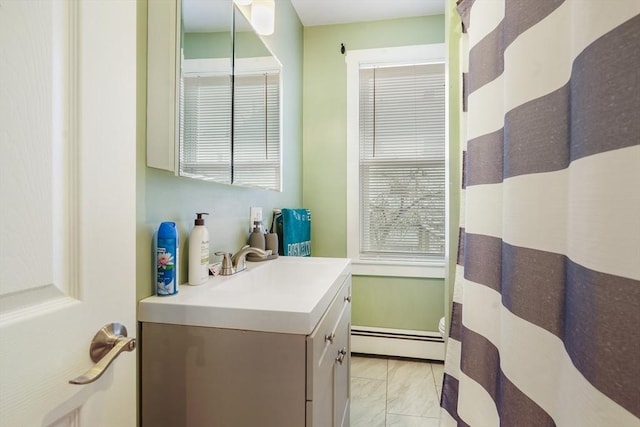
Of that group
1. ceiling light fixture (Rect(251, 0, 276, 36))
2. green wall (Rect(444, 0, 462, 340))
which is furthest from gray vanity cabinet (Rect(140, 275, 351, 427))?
ceiling light fixture (Rect(251, 0, 276, 36))

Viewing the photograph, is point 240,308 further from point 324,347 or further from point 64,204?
point 64,204

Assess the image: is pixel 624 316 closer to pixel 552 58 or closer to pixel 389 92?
pixel 552 58

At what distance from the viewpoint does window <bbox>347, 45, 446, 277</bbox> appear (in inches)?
92.4

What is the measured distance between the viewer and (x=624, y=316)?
0.37m

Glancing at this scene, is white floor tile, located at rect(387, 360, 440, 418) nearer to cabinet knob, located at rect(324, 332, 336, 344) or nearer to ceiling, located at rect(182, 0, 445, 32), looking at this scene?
cabinet knob, located at rect(324, 332, 336, 344)

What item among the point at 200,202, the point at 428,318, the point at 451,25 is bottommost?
the point at 428,318

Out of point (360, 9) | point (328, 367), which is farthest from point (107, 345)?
point (360, 9)

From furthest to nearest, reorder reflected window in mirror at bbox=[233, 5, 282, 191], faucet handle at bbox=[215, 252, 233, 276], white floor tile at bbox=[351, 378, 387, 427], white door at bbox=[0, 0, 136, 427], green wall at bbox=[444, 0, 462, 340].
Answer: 1. white floor tile at bbox=[351, 378, 387, 427]
2. green wall at bbox=[444, 0, 462, 340]
3. reflected window in mirror at bbox=[233, 5, 282, 191]
4. faucet handle at bbox=[215, 252, 233, 276]
5. white door at bbox=[0, 0, 136, 427]

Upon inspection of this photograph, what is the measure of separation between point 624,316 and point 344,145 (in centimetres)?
223

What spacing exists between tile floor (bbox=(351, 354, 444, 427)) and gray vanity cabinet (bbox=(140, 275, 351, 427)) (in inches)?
44.9

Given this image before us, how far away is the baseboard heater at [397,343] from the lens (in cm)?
228

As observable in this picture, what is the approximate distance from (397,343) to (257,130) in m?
1.86

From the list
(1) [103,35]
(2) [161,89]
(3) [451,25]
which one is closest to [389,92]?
(3) [451,25]

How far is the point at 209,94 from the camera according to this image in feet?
3.75
